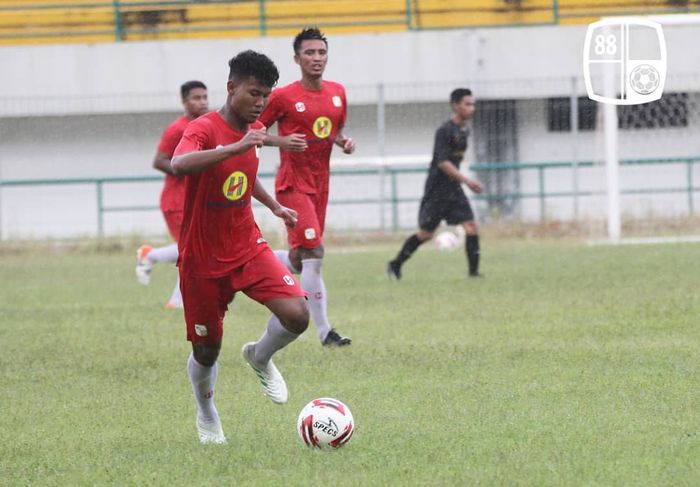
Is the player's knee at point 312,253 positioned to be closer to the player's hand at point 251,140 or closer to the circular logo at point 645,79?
the player's hand at point 251,140

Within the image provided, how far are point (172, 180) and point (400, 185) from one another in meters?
11.8

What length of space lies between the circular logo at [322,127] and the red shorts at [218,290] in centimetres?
370

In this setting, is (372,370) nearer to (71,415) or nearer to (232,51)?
(71,415)

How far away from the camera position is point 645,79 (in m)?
20.8

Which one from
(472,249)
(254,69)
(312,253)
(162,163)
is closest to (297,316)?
(254,69)

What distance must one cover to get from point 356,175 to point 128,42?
4919 millimetres

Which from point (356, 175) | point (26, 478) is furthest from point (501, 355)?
point (356, 175)

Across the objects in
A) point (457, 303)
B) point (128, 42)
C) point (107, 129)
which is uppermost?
point (128, 42)

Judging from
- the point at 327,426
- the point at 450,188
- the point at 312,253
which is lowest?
the point at 327,426

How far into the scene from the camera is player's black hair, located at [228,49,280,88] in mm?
6059

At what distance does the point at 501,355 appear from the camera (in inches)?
350

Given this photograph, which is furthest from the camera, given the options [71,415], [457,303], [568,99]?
[568,99]

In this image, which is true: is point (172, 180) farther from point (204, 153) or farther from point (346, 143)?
point (204, 153)

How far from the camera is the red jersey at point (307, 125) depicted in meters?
9.90
